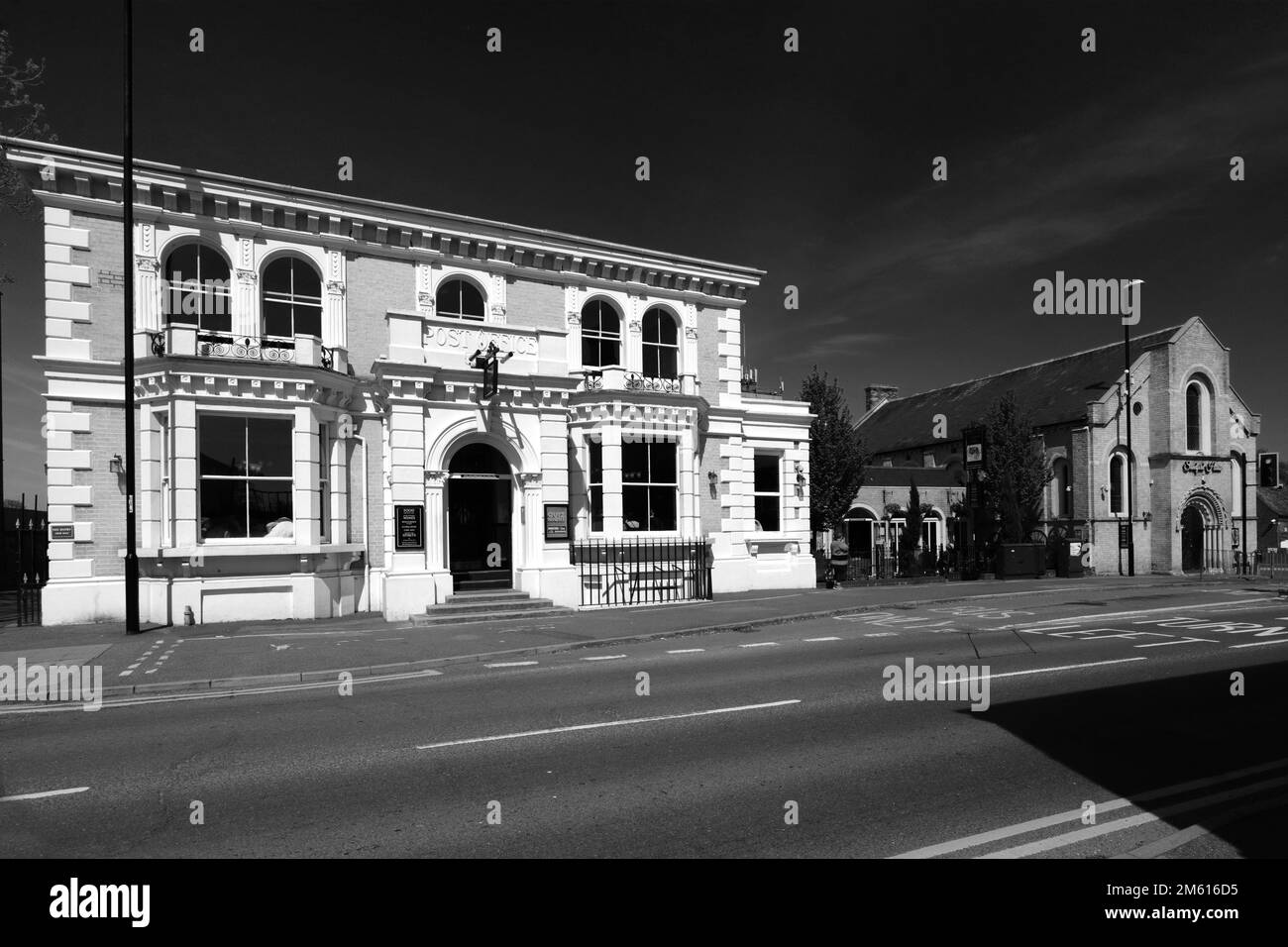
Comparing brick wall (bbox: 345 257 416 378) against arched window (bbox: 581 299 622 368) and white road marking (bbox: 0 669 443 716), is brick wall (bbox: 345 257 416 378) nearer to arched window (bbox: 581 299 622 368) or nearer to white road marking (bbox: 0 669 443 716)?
arched window (bbox: 581 299 622 368)

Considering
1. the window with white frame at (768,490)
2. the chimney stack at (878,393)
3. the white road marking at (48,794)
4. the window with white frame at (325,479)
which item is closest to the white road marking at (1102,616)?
the window with white frame at (768,490)

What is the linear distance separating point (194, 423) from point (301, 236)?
491cm

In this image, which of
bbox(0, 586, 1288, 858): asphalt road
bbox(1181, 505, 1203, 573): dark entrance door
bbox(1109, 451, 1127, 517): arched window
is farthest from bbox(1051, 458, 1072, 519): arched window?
bbox(0, 586, 1288, 858): asphalt road

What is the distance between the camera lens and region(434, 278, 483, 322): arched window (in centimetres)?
1930

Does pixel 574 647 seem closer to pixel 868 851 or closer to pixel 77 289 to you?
pixel 868 851

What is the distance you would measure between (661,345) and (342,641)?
39.2 ft

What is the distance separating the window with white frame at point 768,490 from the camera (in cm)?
2342

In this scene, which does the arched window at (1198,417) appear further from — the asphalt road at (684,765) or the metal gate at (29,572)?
the metal gate at (29,572)

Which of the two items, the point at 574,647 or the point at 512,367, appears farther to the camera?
the point at 512,367

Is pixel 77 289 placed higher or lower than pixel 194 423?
higher

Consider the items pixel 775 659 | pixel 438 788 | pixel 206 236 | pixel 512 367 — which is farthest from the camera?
pixel 512 367

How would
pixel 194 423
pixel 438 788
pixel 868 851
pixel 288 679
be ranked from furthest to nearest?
pixel 194 423, pixel 288 679, pixel 438 788, pixel 868 851
